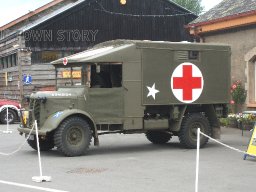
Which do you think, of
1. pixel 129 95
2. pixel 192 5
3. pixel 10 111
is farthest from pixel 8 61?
pixel 192 5

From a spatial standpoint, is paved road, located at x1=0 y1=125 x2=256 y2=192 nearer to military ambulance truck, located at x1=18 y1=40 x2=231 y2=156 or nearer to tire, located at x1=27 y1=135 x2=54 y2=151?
tire, located at x1=27 y1=135 x2=54 y2=151

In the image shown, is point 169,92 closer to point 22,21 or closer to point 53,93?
point 53,93

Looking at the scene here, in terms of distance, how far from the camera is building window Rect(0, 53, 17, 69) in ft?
107

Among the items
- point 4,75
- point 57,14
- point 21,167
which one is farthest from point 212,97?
point 4,75

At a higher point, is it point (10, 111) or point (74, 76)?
point (74, 76)

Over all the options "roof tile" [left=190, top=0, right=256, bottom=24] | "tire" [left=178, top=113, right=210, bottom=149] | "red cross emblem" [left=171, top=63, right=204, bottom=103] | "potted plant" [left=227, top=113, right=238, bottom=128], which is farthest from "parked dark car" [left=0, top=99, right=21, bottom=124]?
"red cross emblem" [left=171, top=63, right=204, bottom=103]

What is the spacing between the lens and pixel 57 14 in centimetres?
3133

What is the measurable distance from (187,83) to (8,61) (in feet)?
73.3

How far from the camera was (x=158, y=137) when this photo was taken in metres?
15.3

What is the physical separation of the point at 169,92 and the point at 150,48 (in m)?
1.19

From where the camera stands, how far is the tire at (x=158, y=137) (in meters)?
15.2

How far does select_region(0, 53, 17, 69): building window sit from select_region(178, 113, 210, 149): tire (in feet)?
65.4

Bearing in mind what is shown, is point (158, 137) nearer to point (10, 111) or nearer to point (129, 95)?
point (129, 95)

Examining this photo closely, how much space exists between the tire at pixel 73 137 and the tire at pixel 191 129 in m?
2.61
